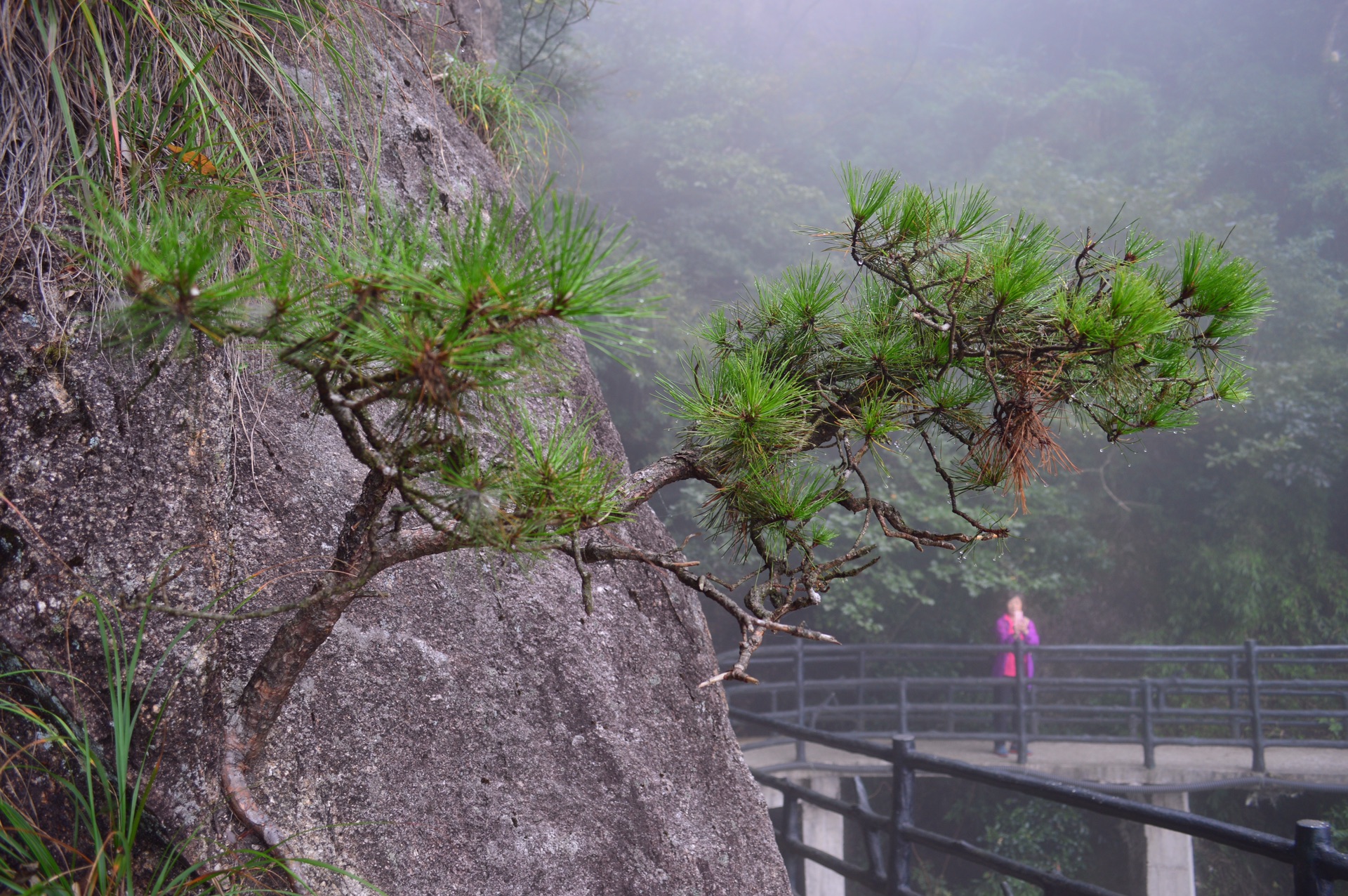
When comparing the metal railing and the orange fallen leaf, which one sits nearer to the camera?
the orange fallen leaf

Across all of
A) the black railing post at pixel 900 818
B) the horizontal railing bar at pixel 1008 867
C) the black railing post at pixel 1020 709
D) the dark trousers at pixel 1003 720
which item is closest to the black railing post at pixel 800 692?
the dark trousers at pixel 1003 720

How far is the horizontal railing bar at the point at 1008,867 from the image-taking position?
7.48 feet

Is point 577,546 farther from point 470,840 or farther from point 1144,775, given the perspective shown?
point 1144,775

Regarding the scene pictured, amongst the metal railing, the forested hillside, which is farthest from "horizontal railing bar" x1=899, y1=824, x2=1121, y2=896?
the forested hillside

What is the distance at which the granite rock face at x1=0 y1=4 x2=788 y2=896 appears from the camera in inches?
47.8

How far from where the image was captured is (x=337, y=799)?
1312 millimetres

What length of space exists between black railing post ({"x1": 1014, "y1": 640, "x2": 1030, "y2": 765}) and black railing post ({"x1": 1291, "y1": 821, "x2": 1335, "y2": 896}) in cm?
448

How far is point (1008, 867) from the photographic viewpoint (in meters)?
2.56

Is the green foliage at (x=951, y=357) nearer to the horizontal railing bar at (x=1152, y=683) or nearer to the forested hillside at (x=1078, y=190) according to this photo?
the forested hillside at (x=1078, y=190)

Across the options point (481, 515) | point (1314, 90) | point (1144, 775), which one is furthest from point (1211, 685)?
point (1314, 90)

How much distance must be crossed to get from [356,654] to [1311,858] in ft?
7.51

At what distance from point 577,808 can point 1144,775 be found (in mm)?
6179

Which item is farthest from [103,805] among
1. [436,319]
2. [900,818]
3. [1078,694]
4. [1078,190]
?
[1078,190]

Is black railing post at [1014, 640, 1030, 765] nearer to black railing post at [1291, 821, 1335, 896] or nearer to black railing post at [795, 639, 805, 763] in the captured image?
black railing post at [795, 639, 805, 763]
